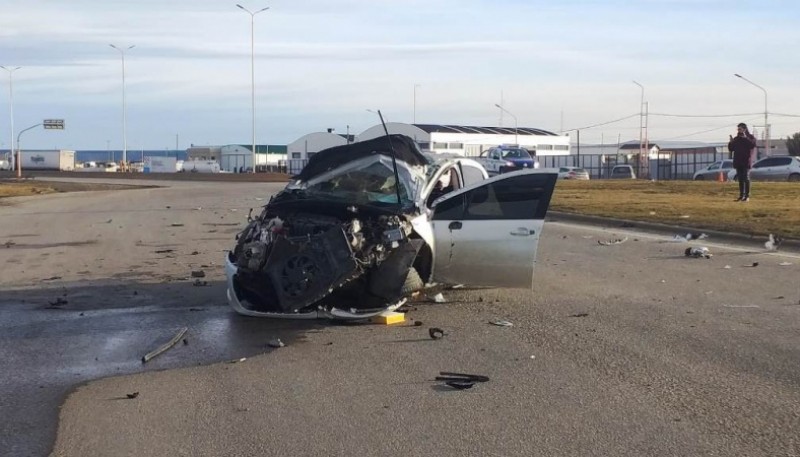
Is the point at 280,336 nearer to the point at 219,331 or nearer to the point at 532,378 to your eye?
the point at 219,331

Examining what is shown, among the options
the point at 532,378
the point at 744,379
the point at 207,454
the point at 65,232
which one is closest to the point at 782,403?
the point at 744,379

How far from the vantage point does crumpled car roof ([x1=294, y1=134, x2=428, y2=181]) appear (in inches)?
408

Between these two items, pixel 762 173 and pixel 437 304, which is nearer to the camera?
pixel 437 304

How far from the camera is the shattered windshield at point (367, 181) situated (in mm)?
10109

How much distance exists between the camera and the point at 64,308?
1090 cm

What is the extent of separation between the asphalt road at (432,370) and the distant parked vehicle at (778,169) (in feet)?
112

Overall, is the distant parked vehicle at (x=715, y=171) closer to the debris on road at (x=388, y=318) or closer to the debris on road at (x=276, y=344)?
the debris on road at (x=388, y=318)

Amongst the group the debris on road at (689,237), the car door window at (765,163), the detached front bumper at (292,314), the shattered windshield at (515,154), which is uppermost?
the shattered windshield at (515,154)

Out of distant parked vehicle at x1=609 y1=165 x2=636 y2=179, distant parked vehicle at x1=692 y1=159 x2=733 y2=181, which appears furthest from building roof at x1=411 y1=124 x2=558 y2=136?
distant parked vehicle at x1=692 y1=159 x2=733 y2=181

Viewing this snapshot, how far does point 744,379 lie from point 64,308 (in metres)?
7.46

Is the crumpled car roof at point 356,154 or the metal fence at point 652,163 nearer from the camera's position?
the crumpled car roof at point 356,154

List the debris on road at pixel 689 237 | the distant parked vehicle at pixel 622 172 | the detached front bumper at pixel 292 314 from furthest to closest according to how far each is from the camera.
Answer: the distant parked vehicle at pixel 622 172
the debris on road at pixel 689 237
the detached front bumper at pixel 292 314

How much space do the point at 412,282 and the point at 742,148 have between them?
51.7 feet

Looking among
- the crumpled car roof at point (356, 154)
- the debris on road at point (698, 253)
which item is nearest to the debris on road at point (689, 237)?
the debris on road at point (698, 253)
